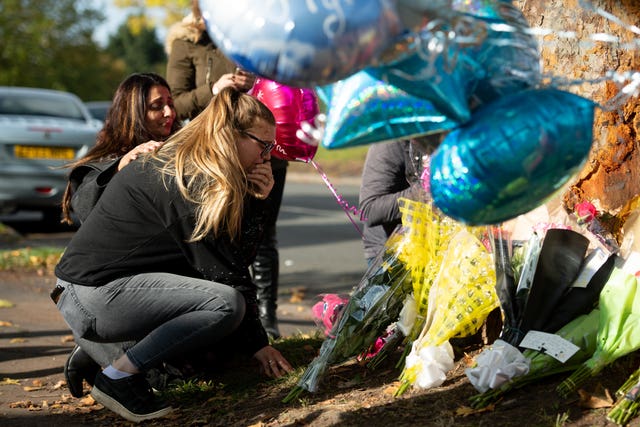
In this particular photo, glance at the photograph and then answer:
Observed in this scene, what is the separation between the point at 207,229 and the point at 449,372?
1.11 meters

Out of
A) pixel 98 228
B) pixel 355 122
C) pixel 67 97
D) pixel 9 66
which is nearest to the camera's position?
pixel 355 122

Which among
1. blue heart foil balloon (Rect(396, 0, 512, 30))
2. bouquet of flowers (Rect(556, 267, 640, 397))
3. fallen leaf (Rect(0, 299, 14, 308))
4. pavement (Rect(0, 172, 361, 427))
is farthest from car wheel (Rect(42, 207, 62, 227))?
blue heart foil balloon (Rect(396, 0, 512, 30))

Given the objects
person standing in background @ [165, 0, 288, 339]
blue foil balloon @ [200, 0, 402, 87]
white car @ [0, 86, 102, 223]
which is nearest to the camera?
blue foil balloon @ [200, 0, 402, 87]

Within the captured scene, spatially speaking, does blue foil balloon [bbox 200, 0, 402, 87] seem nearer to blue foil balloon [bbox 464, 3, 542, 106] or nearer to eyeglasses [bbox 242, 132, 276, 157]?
blue foil balloon [bbox 464, 3, 542, 106]

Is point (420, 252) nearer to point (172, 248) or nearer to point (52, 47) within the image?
point (172, 248)

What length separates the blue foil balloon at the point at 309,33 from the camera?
7.35 ft

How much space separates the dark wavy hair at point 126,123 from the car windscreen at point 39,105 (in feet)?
21.8

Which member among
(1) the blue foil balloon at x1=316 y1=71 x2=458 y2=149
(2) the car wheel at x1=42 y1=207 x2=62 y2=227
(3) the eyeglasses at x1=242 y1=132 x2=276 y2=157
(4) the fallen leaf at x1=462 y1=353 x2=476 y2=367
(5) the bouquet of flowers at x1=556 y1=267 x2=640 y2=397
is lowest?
(2) the car wheel at x1=42 y1=207 x2=62 y2=227

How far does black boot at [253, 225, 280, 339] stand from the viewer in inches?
196

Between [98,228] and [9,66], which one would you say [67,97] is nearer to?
[98,228]

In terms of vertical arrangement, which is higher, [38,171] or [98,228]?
[98,228]

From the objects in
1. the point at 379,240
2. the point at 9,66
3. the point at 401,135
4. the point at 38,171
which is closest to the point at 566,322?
the point at 401,135

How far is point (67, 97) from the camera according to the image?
1145 centimetres

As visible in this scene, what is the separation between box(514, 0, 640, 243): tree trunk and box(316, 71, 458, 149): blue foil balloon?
108 cm
